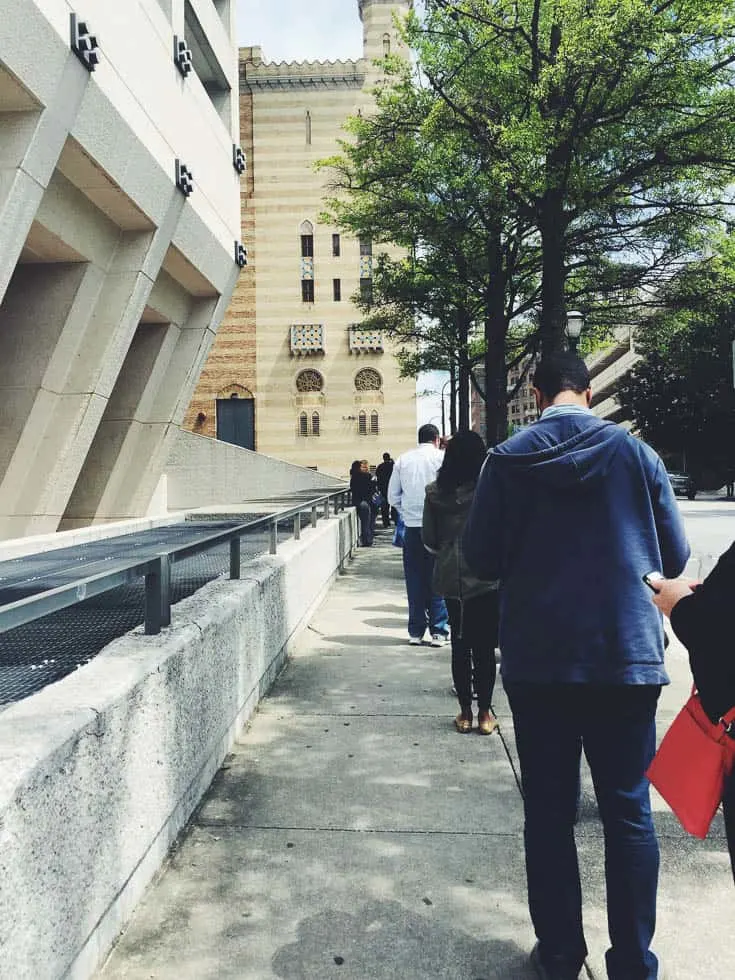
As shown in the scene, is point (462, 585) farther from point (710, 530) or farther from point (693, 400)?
point (693, 400)

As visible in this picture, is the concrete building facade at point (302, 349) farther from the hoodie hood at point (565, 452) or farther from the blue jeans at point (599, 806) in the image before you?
the blue jeans at point (599, 806)

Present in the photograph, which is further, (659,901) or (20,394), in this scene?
(20,394)

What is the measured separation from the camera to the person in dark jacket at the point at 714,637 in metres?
2.04

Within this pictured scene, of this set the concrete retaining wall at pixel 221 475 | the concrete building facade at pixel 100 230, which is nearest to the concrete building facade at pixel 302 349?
the concrete retaining wall at pixel 221 475

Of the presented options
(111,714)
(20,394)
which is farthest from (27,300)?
(111,714)

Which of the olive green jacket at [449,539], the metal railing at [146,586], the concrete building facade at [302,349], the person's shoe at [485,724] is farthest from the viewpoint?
the concrete building facade at [302,349]

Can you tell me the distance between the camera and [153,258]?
701 inches

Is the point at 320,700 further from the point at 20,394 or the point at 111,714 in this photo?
the point at 20,394

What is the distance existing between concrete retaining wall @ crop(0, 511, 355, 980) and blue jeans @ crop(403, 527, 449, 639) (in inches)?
120

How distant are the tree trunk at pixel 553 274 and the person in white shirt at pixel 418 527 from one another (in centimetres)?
603

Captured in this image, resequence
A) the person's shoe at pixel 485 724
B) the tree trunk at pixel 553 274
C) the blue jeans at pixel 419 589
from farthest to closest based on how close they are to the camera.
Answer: the tree trunk at pixel 553 274 < the blue jeans at pixel 419 589 < the person's shoe at pixel 485 724

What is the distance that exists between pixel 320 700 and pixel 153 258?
530 inches

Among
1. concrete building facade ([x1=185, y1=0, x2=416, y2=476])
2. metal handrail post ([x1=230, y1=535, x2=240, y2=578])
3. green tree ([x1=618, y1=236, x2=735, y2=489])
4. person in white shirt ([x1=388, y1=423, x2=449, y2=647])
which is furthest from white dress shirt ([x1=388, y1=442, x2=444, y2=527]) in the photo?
concrete building facade ([x1=185, y1=0, x2=416, y2=476])

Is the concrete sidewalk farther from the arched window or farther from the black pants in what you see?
the arched window
